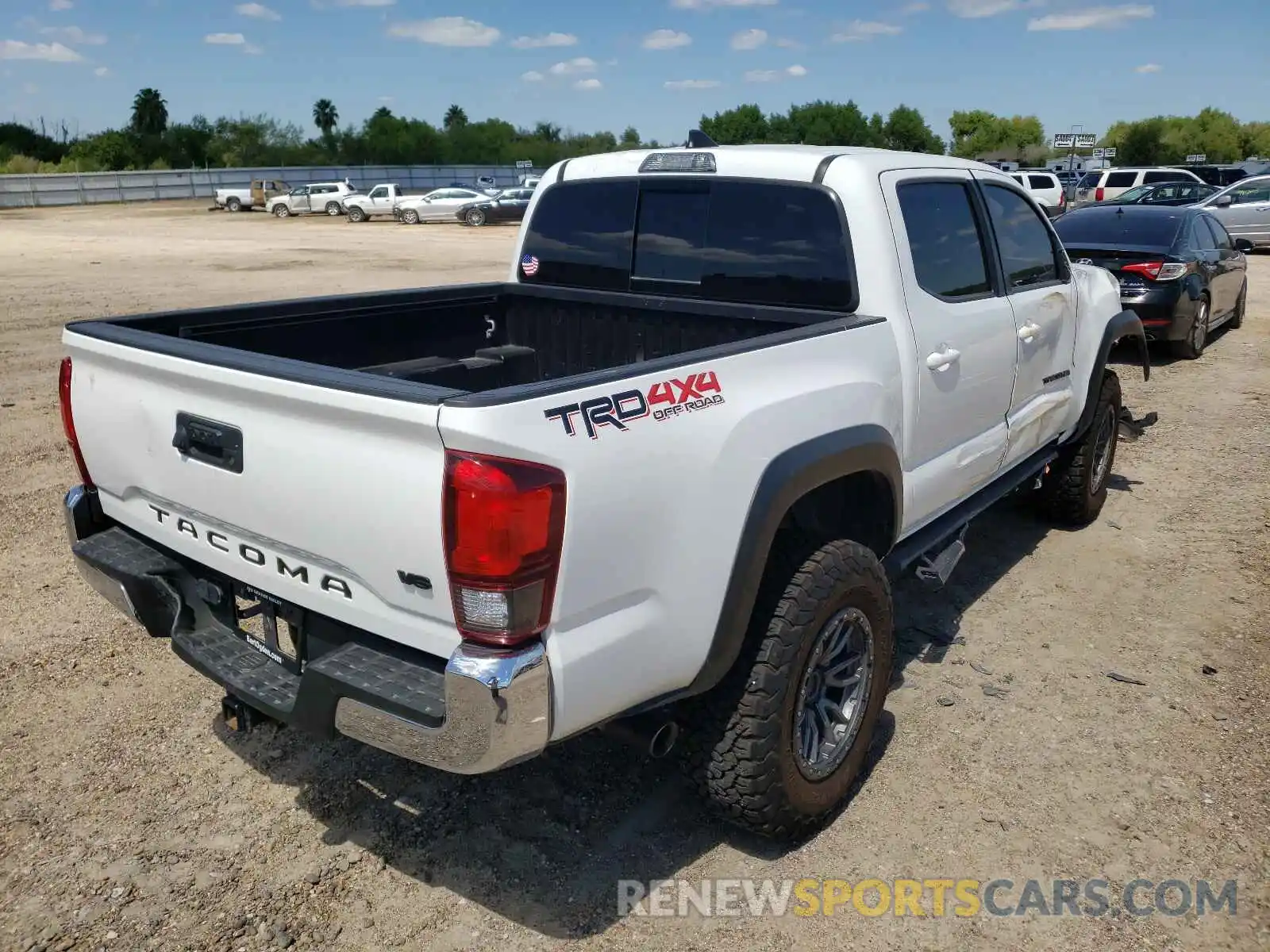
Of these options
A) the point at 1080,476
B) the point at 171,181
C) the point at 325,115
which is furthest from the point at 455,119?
the point at 1080,476

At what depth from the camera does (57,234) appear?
107ft

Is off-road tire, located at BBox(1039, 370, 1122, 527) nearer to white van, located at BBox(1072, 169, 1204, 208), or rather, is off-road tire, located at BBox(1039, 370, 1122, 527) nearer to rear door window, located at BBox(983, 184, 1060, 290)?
rear door window, located at BBox(983, 184, 1060, 290)

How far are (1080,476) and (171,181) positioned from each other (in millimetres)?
61095

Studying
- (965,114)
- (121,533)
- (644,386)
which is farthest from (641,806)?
(965,114)

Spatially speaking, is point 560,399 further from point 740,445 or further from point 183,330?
point 183,330

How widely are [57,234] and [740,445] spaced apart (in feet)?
119

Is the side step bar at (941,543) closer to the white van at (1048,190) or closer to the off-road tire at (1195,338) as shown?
the off-road tire at (1195,338)

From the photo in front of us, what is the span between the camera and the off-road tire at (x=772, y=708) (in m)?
2.81

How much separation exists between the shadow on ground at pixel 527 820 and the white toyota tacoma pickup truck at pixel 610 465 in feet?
1.20

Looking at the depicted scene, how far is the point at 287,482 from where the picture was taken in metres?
2.45

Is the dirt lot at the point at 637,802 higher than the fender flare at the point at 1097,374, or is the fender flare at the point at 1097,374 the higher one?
the fender flare at the point at 1097,374

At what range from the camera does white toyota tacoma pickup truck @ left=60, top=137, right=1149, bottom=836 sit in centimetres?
222

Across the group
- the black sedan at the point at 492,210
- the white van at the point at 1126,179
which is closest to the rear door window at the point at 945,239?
the white van at the point at 1126,179

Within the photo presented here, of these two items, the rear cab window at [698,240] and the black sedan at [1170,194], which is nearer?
the rear cab window at [698,240]
